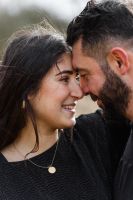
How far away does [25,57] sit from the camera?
351 cm

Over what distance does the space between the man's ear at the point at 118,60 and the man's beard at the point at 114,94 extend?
3 centimetres

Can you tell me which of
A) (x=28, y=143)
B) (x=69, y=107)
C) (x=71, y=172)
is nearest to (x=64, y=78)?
(x=69, y=107)

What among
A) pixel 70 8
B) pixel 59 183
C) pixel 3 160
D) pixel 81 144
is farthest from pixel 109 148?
pixel 70 8

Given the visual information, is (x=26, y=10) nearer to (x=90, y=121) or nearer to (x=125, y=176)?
(x=90, y=121)

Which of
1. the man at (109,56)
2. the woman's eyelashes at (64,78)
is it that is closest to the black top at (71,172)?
the man at (109,56)

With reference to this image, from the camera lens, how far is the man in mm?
3400

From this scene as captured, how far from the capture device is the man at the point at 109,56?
134 inches

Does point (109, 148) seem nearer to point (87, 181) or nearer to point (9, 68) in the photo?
point (87, 181)

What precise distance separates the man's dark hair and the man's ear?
0.05 meters

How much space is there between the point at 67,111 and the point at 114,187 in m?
0.50

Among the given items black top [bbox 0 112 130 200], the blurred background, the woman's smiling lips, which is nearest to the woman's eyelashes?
the woman's smiling lips

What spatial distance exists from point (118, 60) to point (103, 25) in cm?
21

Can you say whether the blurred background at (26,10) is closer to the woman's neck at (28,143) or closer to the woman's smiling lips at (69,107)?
the woman's neck at (28,143)

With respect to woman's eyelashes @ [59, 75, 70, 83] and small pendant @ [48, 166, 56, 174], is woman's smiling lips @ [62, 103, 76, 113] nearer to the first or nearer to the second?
woman's eyelashes @ [59, 75, 70, 83]
